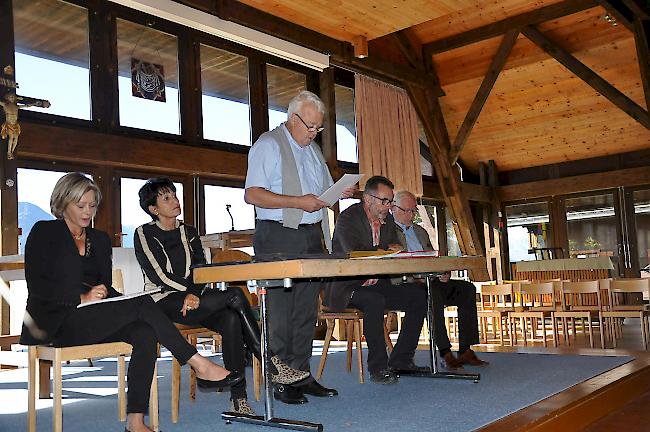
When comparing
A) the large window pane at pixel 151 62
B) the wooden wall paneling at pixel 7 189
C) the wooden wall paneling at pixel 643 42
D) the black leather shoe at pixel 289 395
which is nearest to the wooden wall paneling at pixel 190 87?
the large window pane at pixel 151 62

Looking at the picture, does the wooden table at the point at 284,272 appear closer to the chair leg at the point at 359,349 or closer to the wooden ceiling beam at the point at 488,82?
the chair leg at the point at 359,349

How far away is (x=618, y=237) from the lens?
36.4 feet

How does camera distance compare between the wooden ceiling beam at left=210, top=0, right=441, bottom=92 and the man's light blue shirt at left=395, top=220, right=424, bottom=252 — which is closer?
the man's light blue shirt at left=395, top=220, right=424, bottom=252

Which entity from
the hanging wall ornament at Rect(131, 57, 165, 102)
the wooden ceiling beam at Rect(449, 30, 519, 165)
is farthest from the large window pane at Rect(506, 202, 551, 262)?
the hanging wall ornament at Rect(131, 57, 165, 102)

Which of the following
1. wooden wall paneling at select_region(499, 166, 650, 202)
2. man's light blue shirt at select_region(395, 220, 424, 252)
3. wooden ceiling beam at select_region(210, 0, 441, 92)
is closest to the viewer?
man's light blue shirt at select_region(395, 220, 424, 252)

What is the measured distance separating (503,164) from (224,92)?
20.7 ft

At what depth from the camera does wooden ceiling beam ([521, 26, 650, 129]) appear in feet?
29.5

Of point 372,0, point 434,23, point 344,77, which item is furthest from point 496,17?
point 372,0

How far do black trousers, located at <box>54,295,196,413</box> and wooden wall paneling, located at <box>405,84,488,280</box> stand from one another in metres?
7.89

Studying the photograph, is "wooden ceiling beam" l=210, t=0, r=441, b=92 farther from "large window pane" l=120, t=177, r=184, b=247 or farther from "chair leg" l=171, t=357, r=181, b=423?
"chair leg" l=171, t=357, r=181, b=423

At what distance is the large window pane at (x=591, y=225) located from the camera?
11.2 meters

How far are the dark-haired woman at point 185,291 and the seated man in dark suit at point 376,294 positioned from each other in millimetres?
563

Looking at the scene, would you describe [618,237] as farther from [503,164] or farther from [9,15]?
[9,15]

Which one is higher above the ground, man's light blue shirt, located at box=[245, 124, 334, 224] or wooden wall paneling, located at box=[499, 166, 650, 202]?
wooden wall paneling, located at box=[499, 166, 650, 202]
